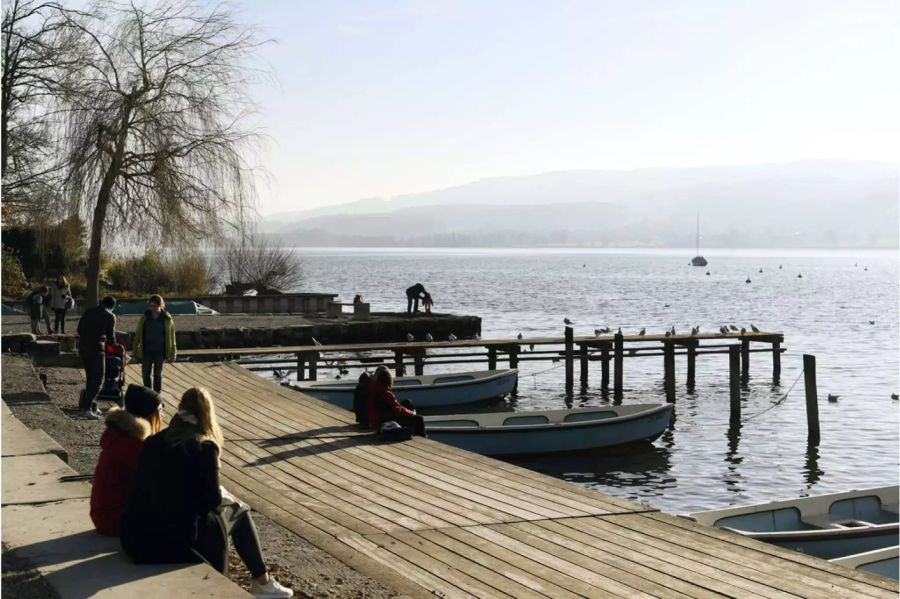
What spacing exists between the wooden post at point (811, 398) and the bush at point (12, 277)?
3558cm

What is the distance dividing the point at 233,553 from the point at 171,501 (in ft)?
5.37

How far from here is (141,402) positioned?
7.83 metres

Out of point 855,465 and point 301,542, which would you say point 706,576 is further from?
Result: point 855,465

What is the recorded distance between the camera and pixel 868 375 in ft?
142

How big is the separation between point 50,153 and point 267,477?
20367mm

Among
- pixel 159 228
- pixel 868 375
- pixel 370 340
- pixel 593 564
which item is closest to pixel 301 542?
pixel 593 564

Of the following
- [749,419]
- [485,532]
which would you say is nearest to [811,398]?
[749,419]

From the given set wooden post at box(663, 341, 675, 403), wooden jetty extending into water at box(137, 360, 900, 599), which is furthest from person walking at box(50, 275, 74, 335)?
wooden jetty extending into water at box(137, 360, 900, 599)

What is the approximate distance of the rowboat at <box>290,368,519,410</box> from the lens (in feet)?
80.2

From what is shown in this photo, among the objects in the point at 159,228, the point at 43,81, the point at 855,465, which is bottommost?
the point at 855,465

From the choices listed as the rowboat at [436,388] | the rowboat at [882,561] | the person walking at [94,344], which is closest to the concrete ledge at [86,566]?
the person walking at [94,344]

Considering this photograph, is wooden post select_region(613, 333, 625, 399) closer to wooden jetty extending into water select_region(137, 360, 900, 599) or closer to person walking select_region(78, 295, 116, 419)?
wooden jetty extending into water select_region(137, 360, 900, 599)

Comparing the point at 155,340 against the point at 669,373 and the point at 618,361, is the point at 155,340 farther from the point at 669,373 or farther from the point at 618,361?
the point at 669,373

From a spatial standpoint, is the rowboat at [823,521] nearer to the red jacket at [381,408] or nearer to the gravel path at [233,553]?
the red jacket at [381,408]
